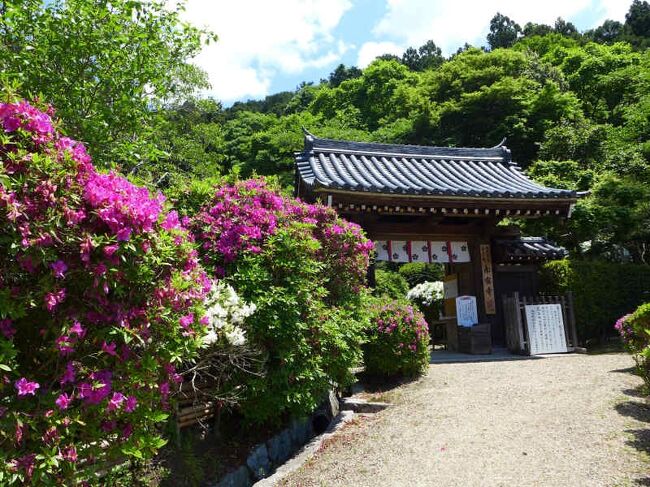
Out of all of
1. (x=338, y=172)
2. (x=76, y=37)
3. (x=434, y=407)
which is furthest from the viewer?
(x=338, y=172)

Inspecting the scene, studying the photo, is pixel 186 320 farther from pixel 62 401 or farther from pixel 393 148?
pixel 393 148

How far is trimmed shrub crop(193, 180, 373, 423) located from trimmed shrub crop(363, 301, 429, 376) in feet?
6.53

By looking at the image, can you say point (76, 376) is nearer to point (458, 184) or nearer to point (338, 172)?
point (338, 172)

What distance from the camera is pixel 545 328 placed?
32.9 feet

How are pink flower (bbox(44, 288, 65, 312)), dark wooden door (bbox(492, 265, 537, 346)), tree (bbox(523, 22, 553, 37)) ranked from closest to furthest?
pink flower (bbox(44, 288, 65, 312))
dark wooden door (bbox(492, 265, 537, 346))
tree (bbox(523, 22, 553, 37))

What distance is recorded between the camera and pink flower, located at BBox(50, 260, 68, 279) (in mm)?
2113

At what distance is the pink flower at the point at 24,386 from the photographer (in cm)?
201

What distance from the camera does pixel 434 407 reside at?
6023 mm

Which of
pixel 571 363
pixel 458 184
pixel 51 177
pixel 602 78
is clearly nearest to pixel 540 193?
pixel 458 184

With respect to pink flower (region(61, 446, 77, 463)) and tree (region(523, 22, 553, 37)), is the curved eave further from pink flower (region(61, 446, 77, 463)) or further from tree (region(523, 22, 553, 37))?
tree (region(523, 22, 553, 37))

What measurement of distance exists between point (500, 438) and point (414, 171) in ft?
26.2

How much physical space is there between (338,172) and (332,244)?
16.3ft

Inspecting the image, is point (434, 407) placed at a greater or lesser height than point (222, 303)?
lesser

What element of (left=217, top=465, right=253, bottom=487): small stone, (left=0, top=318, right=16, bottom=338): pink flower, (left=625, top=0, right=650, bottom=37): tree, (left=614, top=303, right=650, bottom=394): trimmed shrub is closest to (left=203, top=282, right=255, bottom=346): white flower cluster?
(left=217, top=465, right=253, bottom=487): small stone
